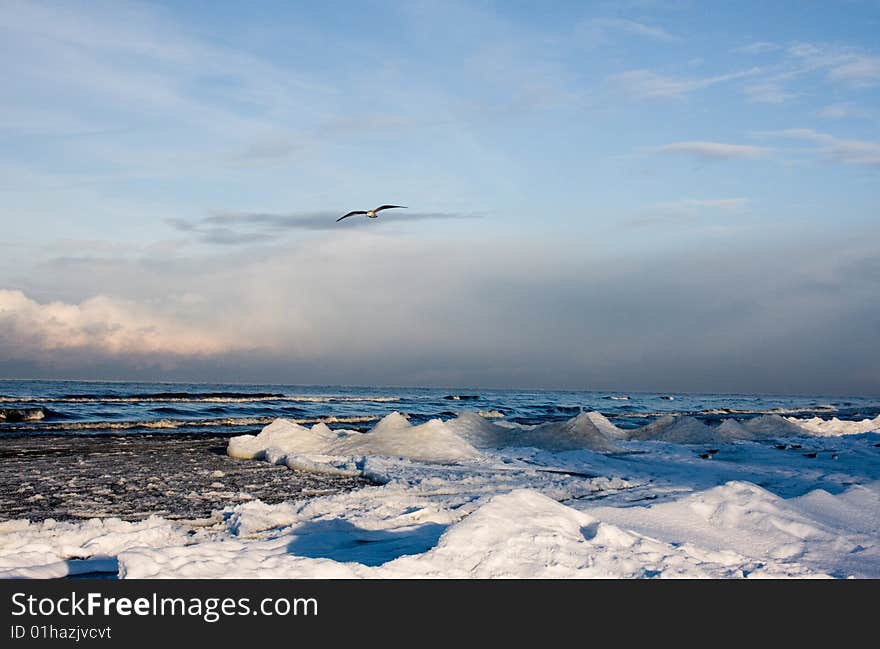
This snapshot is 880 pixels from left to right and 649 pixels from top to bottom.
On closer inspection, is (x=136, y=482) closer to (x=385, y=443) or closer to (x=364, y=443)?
(x=364, y=443)

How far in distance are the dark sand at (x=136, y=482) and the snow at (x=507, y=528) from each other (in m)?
0.70

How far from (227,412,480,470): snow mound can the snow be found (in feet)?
0.48

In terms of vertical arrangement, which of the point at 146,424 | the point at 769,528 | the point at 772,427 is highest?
the point at 769,528

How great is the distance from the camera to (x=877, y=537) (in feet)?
27.1

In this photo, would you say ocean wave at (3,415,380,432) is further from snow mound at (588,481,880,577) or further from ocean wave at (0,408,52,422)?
snow mound at (588,481,880,577)

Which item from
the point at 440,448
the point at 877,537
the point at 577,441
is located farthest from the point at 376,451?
the point at 877,537

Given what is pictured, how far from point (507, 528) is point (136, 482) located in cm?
785

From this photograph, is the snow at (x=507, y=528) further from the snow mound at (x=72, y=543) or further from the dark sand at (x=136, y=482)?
the dark sand at (x=136, y=482)

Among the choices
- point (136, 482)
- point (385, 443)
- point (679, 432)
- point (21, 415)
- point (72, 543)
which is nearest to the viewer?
point (72, 543)

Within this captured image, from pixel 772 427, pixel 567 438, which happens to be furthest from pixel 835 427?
pixel 567 438

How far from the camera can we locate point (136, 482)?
12062 millimetres
